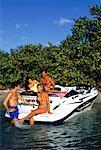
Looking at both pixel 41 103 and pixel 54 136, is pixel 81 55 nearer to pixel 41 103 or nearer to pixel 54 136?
pixel 41 103

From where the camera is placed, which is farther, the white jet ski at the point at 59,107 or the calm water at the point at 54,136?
the white jet ski at the point at 59,107

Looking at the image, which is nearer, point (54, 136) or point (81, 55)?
point (54, 136)

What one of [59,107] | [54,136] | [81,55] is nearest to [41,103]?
[59,107]

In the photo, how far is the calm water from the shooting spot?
45.0ft

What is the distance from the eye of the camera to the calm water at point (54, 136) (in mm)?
13727

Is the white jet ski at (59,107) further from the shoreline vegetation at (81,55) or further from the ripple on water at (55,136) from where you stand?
the shoreline vegetation at (81,55)

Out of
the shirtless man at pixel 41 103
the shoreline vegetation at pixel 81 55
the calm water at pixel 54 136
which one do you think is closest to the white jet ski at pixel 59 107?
the calm water at pixel 54 136

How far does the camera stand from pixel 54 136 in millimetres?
15547

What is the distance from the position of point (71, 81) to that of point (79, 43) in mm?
3263

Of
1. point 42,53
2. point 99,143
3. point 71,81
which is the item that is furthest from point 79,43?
point 99,143

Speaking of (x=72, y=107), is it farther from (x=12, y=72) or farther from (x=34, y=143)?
(x=12, y=72)

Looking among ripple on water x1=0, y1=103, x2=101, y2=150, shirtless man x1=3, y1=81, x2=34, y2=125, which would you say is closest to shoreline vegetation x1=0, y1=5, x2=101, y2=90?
ripple on water x1=0, y1=103, x2=101, y2=150

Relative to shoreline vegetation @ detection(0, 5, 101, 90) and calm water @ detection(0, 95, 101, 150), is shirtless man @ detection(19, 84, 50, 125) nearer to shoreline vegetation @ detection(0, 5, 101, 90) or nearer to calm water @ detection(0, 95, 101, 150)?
calm water @ detection(0, 95, 101, 150)

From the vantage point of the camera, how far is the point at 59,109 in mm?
18328
